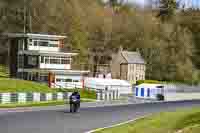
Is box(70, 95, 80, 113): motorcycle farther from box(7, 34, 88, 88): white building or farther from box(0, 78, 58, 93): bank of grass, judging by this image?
box(7, 34, 88, 88): white building

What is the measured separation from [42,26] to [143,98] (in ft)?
105

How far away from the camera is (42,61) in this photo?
75.4 metres

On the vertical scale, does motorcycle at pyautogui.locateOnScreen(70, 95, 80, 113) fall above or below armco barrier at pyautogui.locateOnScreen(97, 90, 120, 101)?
above

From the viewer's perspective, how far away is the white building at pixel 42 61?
75000 millimetres

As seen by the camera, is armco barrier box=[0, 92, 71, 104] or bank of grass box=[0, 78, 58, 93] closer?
armco barrier box=[0, 92, 71, 104]

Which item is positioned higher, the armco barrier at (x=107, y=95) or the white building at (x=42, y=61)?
the white building at (x=42, y=61)

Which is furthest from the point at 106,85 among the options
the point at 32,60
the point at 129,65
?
the point at 129,65

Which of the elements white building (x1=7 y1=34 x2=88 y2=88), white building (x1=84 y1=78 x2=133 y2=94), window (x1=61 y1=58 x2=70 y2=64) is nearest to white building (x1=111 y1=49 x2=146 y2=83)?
white building (x1=84 y1=78 x2=133 y2=94)

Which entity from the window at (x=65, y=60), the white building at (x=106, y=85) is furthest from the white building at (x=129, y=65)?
the window at (x=65, y=60)

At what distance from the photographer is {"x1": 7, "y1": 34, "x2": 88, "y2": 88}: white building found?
246 ft

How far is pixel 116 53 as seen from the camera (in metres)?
107

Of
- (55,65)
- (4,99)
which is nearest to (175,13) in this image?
(55,65)

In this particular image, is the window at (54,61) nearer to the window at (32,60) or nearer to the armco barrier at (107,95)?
the window at (32,60)

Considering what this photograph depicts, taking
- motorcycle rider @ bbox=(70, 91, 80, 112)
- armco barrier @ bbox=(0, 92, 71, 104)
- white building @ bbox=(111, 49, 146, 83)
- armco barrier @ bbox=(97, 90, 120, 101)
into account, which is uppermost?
white building @ bbox=(111, 49, 146, 83)
